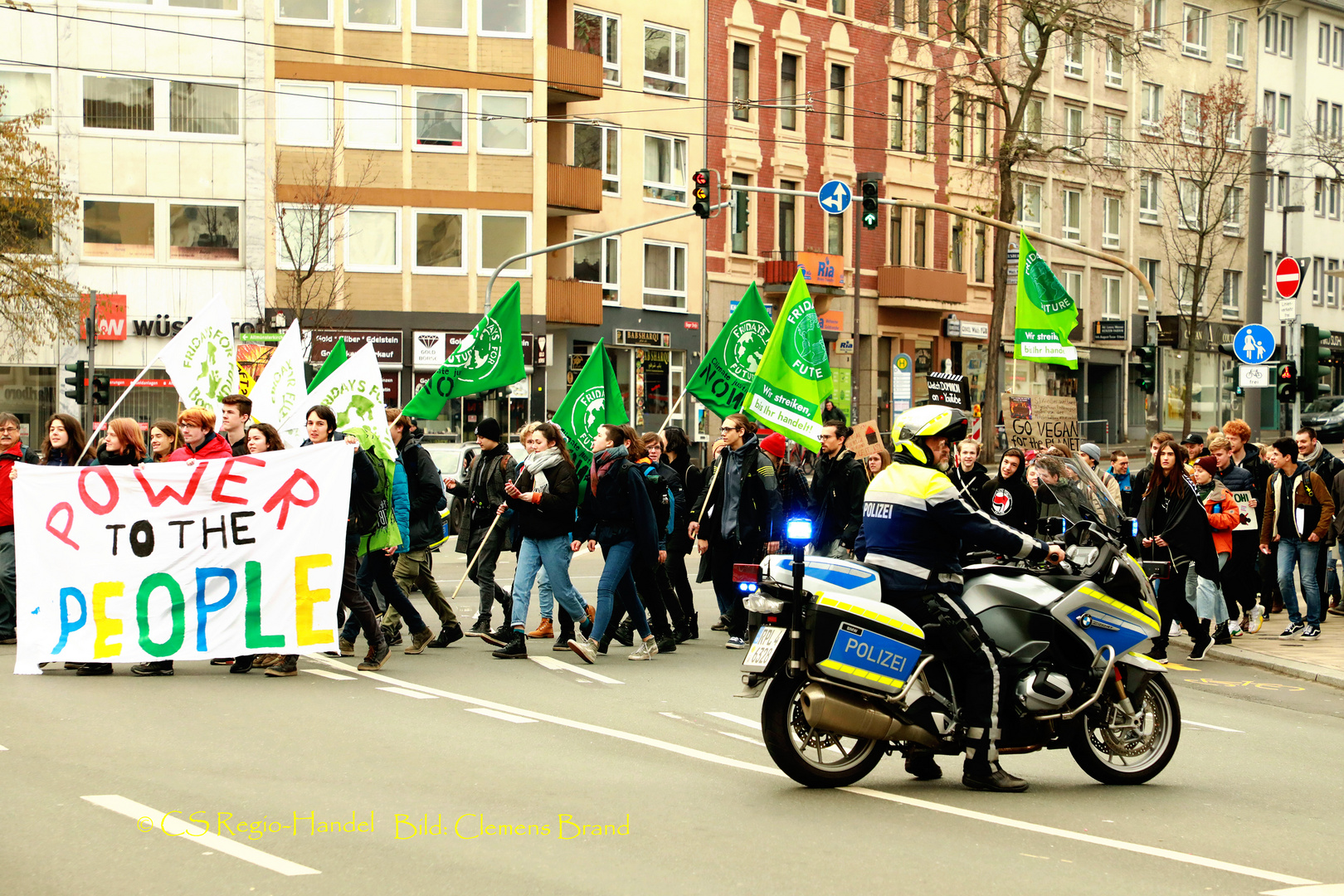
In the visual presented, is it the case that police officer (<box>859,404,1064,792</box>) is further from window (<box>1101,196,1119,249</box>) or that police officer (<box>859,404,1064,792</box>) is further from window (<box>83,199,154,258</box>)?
window (<box>1101,196,1119,249</box>)

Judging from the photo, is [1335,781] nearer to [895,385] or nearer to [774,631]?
[774,631]

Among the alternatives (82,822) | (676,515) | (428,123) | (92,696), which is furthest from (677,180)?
(82,822)

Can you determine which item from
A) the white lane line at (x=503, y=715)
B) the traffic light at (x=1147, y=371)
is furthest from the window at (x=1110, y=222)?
the white lane line at (x=503, y=715)

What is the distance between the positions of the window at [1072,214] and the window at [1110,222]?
0.96 meters

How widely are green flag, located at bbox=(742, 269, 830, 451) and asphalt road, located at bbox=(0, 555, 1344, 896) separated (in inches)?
165

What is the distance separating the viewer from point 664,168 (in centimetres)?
4831

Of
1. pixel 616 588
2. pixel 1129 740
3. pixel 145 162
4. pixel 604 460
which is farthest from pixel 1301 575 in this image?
pixel 145 162

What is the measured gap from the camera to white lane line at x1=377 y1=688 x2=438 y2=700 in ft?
34.7

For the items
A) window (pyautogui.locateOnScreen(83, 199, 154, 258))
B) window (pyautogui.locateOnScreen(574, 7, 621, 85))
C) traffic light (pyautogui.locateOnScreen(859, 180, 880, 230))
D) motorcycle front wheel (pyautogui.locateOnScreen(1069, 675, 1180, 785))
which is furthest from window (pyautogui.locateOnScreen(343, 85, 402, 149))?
motorcycle front wheel (pyautogui.locateOnScreen(1069, 675, 1180, 785))

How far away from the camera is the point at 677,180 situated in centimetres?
4856

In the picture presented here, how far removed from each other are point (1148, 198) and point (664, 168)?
2350 cm

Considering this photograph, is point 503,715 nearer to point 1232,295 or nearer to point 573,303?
point 573,303

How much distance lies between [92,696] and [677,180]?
1551 inches

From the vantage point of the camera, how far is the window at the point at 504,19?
1687 inches
